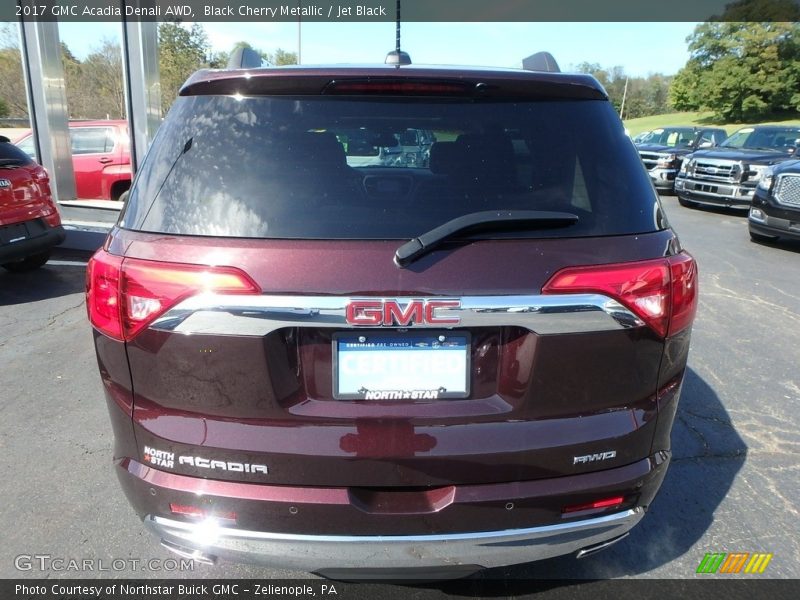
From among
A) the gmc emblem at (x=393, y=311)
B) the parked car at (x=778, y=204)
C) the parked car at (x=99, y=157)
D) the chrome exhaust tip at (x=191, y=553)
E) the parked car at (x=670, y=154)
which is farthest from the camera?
the parked car at (x=670, y=154)

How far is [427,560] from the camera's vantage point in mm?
1812

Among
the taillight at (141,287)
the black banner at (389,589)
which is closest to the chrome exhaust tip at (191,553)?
the black banner at (389,589)

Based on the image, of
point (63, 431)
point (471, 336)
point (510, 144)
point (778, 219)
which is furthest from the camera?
point (778, 219)

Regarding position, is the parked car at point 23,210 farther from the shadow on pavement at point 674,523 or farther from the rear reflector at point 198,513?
the shadow on pavement at point 674,523

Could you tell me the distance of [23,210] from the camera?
6.14m

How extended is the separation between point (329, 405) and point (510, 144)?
1.03 metres

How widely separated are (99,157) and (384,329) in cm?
1042

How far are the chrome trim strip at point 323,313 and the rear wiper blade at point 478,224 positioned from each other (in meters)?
0.13

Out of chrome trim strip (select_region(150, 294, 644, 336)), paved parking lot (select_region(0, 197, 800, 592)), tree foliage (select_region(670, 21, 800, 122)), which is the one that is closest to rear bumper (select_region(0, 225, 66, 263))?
paved parking lot (select_region(0, 197, 800, 592))

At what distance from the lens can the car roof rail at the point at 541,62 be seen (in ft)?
7.86

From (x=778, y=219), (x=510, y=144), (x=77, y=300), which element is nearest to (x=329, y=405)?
(x=510, y=144)

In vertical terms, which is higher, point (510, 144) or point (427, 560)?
point (510, 144)

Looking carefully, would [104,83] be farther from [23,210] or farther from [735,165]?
[735,165]

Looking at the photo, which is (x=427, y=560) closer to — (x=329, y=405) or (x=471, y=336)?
(x=329, y=405)
